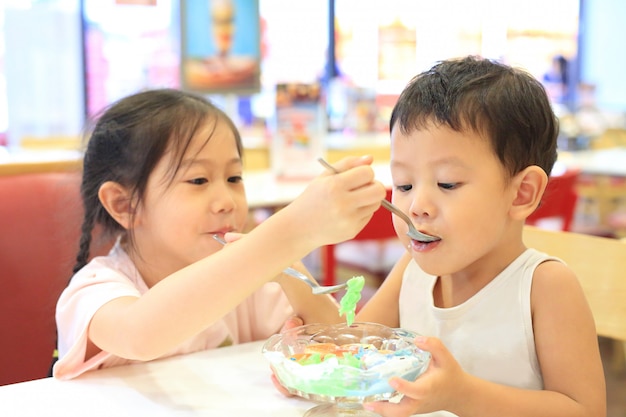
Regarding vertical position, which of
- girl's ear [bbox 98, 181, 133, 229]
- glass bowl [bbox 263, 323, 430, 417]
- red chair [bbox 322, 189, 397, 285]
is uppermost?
girl's ear [bbox 98, 181, 133, 229]

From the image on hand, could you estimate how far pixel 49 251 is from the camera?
1781 millimetres

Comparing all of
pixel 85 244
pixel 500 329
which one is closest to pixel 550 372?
pixel 500 329

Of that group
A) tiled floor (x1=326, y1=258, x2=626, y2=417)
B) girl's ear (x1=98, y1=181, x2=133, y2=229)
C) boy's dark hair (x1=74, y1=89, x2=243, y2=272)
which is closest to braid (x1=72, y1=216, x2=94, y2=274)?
boy's dark hair (x1=74, y1=89, x2=243, y2=272)

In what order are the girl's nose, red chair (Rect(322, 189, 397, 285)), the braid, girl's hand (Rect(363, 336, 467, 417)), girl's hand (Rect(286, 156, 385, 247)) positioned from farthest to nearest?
red chair (Rect(322, 189, 397, 285))
the braid
the girl's nose
girl's hand (Rect(286, 156, 385, 247))
girl's hand (Rect(363, 336, 467, 417))

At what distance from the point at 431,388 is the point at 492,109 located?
1.43ft

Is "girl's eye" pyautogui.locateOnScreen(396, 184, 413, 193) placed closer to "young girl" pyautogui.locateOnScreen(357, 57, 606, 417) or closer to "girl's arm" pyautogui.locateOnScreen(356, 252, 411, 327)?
"young girl" pyautogui.locateOnScreen(357, 57, 606, 417)

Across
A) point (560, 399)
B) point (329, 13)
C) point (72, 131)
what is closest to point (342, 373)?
point (560, 399)

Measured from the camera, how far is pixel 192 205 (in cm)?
137

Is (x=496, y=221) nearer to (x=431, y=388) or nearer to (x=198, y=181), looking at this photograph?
(x=431, y=388)

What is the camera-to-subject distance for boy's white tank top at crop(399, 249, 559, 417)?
3.74 ft

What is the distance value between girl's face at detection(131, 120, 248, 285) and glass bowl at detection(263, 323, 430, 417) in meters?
0.33

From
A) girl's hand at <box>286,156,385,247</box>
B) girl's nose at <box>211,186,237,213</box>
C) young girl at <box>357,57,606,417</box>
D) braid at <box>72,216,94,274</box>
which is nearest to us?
girl's hand at <box>286,156,385,247</box>

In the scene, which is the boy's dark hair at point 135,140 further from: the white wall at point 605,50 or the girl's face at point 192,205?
the white wall at point 605,50

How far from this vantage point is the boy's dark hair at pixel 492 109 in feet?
3.70
